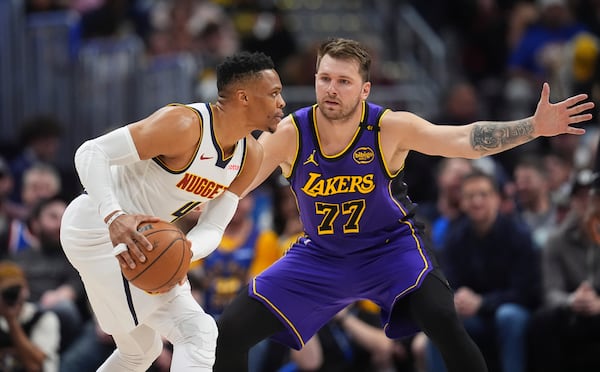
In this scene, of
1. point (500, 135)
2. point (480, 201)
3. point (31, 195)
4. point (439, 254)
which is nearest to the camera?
point (500, 135)

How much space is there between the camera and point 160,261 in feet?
17.3

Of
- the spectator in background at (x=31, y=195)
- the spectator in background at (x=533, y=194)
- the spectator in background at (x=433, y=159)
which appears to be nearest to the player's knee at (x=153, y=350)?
the spectator in background at (x=31, y=195)

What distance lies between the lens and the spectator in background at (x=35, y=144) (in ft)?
34.6

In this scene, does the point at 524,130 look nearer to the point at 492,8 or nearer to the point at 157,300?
the point at 157,300

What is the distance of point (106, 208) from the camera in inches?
211

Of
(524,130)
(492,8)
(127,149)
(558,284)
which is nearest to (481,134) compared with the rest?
(524,130)

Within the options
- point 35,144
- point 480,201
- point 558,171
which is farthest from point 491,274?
point 35,144

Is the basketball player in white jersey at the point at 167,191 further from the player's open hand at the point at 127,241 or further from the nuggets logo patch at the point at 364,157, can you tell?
the nuggets logo patch at the point at 364,157

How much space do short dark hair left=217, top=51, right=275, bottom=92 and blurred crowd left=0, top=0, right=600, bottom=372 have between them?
279cm

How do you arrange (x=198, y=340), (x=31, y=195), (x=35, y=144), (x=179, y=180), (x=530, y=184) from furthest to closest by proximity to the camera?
(x=35, y=144) → (x=31, y=195) → (x=530, y=184) → (x=179, y=180) → (x=198, y=340)

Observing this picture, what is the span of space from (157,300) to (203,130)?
0.98 meters

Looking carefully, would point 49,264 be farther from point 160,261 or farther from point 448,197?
point 160,261

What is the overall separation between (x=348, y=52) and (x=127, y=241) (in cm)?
181

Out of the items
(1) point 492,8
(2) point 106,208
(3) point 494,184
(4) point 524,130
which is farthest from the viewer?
(1) point 492,8
